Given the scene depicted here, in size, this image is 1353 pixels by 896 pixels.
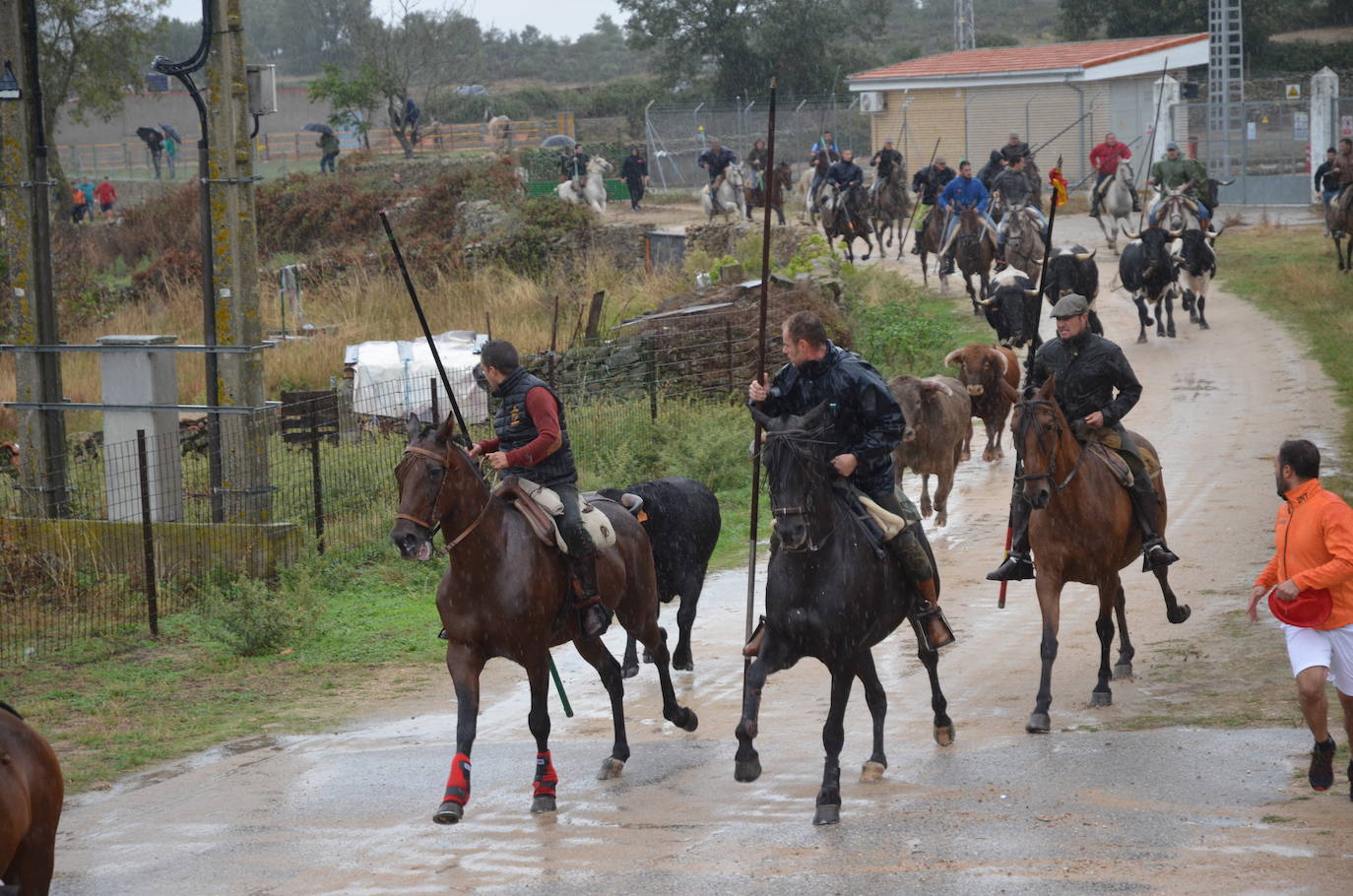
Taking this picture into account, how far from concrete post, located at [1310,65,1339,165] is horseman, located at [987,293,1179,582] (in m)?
34.8

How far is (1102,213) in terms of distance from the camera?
115 ft

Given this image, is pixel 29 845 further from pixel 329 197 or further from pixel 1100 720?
pixel 329 197

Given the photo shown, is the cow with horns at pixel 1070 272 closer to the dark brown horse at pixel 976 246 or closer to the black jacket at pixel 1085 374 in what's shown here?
the dark brown horse at pixel 976 246

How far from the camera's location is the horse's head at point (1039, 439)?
8.98 meters

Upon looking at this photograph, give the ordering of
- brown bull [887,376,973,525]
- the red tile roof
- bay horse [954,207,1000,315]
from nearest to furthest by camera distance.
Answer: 1. brown bull [887,376,973,525]
2. bay horse [954,207,1000,315]
3. the red tile roof

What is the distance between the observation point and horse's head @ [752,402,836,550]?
740 cm

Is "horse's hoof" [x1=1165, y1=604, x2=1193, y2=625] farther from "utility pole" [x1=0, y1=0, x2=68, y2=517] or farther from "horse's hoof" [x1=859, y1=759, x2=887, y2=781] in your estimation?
"utility pole" [x1=0, y1=0, x2=68, y2=517]

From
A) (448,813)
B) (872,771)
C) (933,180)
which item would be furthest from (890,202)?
(448,813)

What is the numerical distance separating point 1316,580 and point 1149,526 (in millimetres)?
2797

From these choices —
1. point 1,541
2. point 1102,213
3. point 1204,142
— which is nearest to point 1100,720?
point 1,541

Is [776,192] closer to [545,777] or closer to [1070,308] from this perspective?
[1070,308]

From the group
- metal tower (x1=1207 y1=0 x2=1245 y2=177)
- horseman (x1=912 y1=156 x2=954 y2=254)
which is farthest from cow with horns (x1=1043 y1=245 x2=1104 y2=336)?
metal tower (x1=1207 y1=0 x2=1245 y2=177)

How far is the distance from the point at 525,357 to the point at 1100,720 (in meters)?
12.8

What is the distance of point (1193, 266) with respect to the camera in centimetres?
2580
